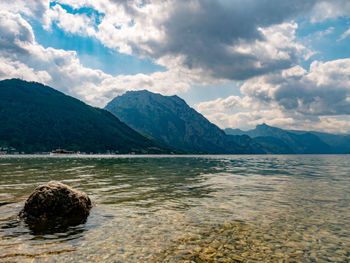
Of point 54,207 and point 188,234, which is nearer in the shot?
point 188,234

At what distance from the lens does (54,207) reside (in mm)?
16172

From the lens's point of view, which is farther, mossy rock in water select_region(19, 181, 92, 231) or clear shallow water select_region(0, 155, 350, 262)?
mossy rock in water select_region(19, 181, 92, 231)

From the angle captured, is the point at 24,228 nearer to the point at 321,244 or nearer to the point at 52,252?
the point at 52,252

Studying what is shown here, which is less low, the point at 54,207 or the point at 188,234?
the point at 54,207

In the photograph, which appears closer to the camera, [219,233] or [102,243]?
[102,243]

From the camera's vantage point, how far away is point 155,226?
1466cm

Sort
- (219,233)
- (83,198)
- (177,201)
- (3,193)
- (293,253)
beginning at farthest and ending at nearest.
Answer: (3,193) < (177,201) < (83,198) < (219,233) < (293,253)

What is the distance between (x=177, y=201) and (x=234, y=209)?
5.65 m

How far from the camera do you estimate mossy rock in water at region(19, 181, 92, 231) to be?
15.6 meters

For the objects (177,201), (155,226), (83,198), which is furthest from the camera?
(177,201)

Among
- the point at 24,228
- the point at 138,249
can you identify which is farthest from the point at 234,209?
the point at 24,228

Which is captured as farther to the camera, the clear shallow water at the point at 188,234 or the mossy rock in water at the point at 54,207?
the mossy rock in water at the point at 54,207

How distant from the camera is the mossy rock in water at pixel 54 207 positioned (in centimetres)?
1562

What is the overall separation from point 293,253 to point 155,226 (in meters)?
7.86
